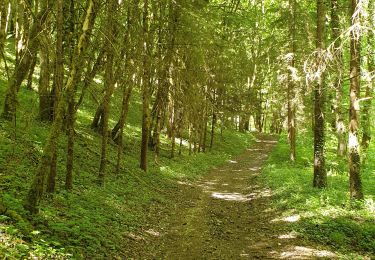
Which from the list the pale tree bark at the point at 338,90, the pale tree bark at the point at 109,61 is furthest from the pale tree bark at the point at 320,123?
the pale tree bark at the point at 109,61

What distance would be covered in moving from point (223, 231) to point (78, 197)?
4.12 m

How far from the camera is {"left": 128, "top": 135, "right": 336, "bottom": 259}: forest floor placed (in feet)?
27.6

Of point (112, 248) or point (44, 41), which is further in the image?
point (112, 248)

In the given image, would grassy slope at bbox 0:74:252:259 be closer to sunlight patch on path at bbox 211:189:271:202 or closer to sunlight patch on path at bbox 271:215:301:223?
sunlight patch on path at bbox 211:189:271:202

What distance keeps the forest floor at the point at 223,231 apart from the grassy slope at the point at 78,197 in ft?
2.39

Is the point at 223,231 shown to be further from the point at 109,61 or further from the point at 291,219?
the point at 109,61

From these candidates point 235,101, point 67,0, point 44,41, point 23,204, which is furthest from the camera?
point 235,101

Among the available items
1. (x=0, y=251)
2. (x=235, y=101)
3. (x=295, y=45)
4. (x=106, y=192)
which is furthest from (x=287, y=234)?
(x=235, y=101)

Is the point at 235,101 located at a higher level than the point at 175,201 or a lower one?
higher

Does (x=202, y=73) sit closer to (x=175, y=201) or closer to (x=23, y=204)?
(x=175, y=201)

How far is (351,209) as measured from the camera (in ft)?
35.9

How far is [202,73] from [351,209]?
39.9ft

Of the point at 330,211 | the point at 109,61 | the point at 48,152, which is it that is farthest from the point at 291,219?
the point at 48,152

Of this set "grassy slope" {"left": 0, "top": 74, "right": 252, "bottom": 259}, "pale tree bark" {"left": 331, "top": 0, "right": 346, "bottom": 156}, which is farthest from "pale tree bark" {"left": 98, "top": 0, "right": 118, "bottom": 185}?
"pale tree bark" {"left": 331, "top": 0, "right": 346, "bottom": 156}
